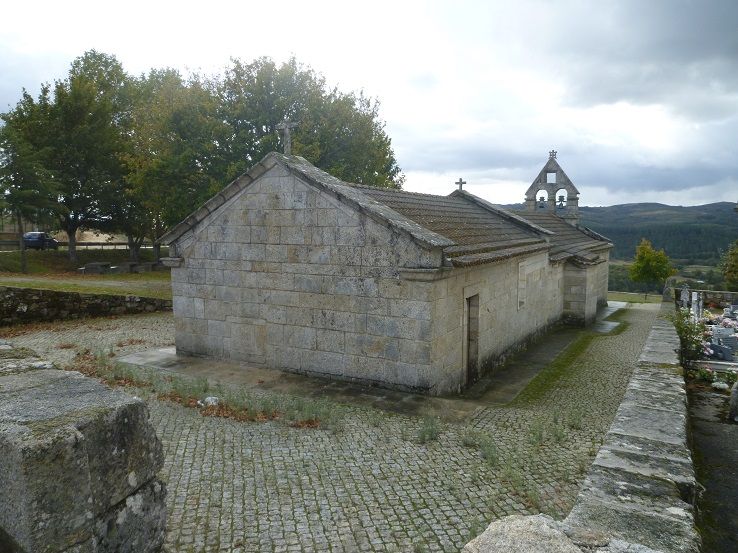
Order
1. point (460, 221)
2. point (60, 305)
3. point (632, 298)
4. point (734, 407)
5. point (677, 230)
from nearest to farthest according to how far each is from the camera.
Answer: point (734, 407)
point (460, 221)
point (60, 305)
point (632, 298)
point (677, 230)

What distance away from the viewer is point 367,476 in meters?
6.16

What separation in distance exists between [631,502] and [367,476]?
3.48m

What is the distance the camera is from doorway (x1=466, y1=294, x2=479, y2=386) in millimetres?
11391

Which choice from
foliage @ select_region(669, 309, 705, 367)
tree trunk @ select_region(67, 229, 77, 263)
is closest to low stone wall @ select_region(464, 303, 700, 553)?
foliage @ select_region(669, 309, 705, 367)

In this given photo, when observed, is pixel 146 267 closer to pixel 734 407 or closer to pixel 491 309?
pixel 491 309

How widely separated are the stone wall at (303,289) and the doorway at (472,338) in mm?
1973

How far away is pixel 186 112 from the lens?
23.4m

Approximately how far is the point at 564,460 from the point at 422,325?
11.9ft

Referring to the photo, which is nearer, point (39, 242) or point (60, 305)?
point (60, 305)

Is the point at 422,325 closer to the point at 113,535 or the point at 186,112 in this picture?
the point at 113,535

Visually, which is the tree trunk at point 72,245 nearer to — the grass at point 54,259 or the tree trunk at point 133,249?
the grass at point 54,259

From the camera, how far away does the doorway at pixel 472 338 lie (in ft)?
37.4

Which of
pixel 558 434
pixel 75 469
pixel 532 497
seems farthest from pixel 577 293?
pixel 75 469

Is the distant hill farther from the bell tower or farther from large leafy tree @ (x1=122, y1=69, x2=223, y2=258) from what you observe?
large leafy tree @ (x1=122, y1=69, x2=223, y2=258)
